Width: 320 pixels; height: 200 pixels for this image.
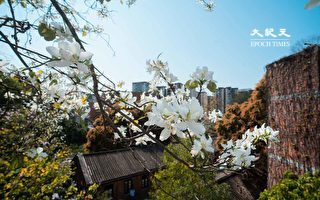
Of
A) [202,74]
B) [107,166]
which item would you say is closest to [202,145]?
[202,74]

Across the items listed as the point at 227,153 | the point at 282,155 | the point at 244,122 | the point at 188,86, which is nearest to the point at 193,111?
the point at 188,86

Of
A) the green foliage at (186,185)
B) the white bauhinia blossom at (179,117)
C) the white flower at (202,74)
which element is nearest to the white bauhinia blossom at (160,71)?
the white flower at (202,74)

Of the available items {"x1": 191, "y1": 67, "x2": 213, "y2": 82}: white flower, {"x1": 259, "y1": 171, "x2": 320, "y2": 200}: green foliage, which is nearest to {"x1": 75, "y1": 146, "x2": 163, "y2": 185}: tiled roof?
{"x1": 259, "y1": 171, "x2": 320, "y2": 200}: green foliage

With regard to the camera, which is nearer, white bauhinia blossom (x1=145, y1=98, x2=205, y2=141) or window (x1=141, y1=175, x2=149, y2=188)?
white bauhinia blossom (x1=145, y1=98, x2=205, y2=141)

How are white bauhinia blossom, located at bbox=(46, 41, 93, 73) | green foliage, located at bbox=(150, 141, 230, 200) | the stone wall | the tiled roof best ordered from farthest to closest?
the tiled roof, green foliage, located at bbox=(150, 141, 230, 200), the stone wall, white bauhinia blossom, located at bbox=(46, 41, 93, 73)

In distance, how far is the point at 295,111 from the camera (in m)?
6.09

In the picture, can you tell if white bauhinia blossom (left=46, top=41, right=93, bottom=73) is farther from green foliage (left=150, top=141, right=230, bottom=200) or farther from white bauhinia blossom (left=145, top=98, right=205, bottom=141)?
green foliage (left=150, top=141, right=230, bottom=200)

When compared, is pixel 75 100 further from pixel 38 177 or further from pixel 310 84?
pixel 310 84

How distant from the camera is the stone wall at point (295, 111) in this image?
214 inches

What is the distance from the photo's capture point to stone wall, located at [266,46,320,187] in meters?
5.44

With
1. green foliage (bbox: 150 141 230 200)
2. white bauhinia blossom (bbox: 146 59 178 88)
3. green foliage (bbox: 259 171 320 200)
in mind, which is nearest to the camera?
white bauhinia blossom (bbox: 146 59 178 88)

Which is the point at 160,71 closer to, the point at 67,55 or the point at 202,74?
the point at 202,74

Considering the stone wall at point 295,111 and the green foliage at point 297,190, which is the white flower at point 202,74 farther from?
the stone wall at point 295,111

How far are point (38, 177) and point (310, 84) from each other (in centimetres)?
600
